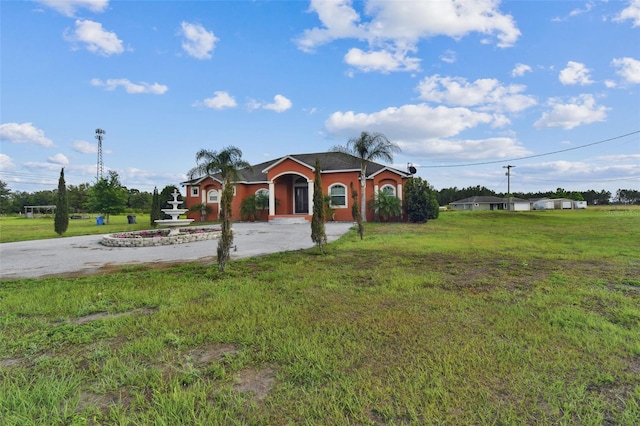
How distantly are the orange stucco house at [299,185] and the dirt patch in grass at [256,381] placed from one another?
2024 centimetres

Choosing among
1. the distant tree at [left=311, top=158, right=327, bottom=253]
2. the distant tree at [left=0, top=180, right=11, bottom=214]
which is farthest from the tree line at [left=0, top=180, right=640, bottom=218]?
the distant tree at [left=311, top=158, right=327, bottom=253]

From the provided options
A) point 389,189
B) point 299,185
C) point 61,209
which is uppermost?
point 299,185

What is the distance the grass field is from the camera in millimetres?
2191

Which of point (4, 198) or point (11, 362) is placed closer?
point (11, 362)

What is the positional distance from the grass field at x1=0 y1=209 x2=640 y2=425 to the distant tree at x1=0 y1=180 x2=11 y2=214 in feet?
255

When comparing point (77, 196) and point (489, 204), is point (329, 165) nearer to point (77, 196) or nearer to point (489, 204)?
point (77, 196)

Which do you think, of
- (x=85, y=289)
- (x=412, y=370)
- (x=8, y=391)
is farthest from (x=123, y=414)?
(x=85, y=289)

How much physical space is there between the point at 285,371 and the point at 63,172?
18.3 metres

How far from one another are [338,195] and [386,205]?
13.1 feet

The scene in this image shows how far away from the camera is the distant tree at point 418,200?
872 inches

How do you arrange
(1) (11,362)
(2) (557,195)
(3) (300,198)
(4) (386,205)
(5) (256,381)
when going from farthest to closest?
(2) (557,195)
(3) (300,198)
(4) (386,205)
(1) (11,362)
(5) (256,381)

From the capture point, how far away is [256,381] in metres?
2.58

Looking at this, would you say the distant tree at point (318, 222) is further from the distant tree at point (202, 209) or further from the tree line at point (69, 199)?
the tree line at point (69, 199)

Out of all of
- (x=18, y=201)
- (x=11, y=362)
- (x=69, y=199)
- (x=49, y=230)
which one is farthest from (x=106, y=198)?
(x=18, y=201)
